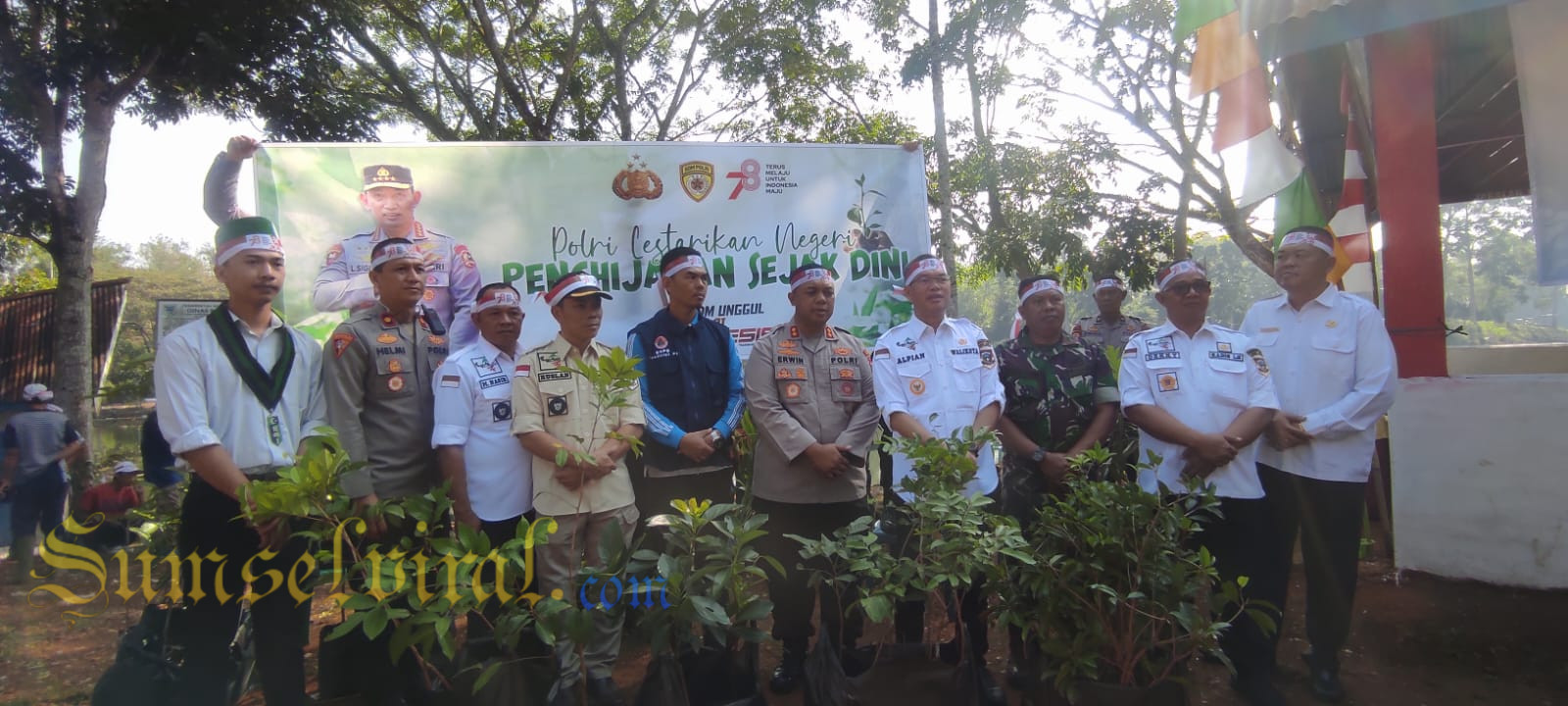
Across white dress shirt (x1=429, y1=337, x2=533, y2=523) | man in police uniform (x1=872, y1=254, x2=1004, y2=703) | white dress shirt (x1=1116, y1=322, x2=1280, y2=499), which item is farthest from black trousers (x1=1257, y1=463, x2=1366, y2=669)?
white dress shirt (x1=429, y1=337, x2=533, y2=523)

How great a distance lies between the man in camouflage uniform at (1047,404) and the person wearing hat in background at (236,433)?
266 centimetres

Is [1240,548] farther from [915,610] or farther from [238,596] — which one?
[238,596]

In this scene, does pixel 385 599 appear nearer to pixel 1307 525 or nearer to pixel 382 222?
pixel 382 222

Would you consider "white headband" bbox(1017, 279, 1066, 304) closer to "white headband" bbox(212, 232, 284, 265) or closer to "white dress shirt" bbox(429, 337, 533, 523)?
"white dress shirt" bbox(429, 337, 533, 523)

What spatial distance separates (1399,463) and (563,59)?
964 centimetres

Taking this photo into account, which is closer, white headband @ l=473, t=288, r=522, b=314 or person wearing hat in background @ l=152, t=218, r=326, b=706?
person wearing hat in background @ l=152, t=218, r=326, b=706

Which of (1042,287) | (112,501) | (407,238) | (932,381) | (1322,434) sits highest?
(407,238)

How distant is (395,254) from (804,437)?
5.50 feet

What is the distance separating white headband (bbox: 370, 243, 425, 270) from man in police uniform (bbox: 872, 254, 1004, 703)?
183cm

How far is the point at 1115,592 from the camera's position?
7.34ft

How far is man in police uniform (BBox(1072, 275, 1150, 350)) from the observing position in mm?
4762

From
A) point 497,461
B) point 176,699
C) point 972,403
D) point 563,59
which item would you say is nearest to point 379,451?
point 497,461

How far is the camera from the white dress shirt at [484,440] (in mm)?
2889

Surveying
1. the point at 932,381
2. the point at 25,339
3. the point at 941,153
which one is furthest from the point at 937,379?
the point at 25,339
